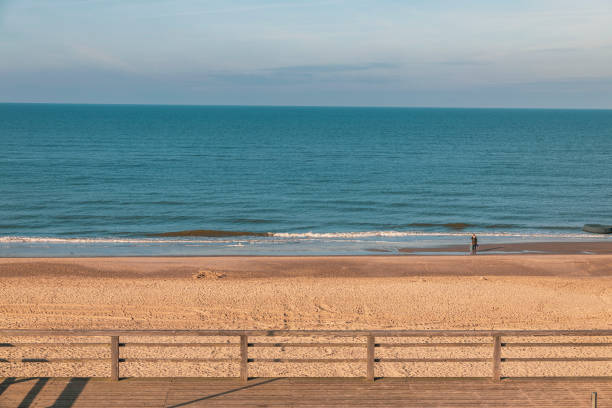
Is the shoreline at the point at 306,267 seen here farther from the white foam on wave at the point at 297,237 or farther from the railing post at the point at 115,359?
the railing post at the point at 115,359

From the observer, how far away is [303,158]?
3285 inches

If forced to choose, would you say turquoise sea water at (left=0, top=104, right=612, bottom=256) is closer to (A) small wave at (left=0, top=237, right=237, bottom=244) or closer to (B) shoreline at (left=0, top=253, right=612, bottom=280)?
(A) small wave at (left=0, top=237, right=237, bottom=244)

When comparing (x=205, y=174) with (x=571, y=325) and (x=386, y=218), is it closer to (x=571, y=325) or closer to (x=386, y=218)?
(x=386, y=218)

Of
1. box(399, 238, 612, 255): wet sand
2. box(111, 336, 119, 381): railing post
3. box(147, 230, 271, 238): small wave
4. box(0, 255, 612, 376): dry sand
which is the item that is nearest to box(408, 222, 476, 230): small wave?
box(399, 238, 612, 255): wet sand

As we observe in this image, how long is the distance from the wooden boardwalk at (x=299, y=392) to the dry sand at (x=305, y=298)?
3389mm

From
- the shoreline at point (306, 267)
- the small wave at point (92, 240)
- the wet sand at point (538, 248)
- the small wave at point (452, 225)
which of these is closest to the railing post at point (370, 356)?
the shoreline at point (306, 267)

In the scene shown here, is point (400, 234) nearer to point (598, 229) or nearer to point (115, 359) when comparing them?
point (598, 229)

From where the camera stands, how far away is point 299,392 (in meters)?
10.8

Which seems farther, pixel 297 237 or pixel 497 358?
pixel 297 237

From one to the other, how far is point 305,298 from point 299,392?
37.5 feet

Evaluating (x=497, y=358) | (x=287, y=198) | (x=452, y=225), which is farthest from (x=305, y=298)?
(x=287, y=198)

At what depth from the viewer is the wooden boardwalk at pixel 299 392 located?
33.9 ft

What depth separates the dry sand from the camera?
1602 centimetres

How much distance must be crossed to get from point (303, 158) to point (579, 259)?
55529 mm
